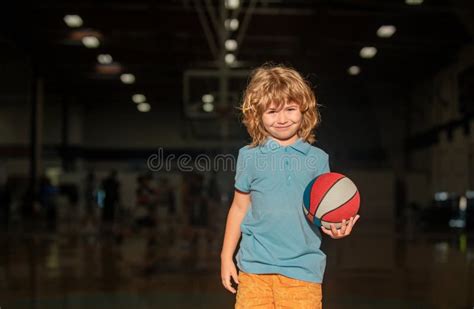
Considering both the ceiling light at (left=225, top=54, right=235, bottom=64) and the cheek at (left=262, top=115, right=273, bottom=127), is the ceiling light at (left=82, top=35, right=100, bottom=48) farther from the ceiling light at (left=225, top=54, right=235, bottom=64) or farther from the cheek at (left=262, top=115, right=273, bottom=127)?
the cheek at (left=262, top=115, right=273, bottom=127)

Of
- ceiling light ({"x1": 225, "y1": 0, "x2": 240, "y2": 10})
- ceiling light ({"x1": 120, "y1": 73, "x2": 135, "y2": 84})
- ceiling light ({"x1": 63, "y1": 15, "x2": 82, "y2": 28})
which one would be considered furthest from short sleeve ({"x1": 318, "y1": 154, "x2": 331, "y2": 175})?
ceiling light ({"x1": 120, "y1": 73, "x2": 135, "y2": 84})

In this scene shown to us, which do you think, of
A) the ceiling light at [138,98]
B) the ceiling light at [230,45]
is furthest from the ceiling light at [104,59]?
the ceiling light at [230,45]

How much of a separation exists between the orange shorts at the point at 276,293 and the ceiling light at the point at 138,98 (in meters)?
20.9

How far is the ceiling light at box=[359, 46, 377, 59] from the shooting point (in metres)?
15.3

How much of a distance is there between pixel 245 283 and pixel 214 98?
8.15 metres

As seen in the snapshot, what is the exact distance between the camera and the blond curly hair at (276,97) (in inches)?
104

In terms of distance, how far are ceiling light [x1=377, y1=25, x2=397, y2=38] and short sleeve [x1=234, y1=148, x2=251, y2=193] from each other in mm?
12034

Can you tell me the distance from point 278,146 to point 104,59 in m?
16.9

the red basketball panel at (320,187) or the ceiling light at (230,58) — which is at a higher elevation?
the ceiling light at (230,58)

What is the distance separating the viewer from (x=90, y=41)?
1697 cm

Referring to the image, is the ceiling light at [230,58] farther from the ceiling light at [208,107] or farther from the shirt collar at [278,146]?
the shirt collar at [278,146]

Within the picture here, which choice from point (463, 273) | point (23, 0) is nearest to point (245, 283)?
point (463, 273)

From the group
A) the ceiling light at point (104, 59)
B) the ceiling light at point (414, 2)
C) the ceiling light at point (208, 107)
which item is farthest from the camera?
the ceiling light at point (104, 59)

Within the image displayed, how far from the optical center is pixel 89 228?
55.0ft
